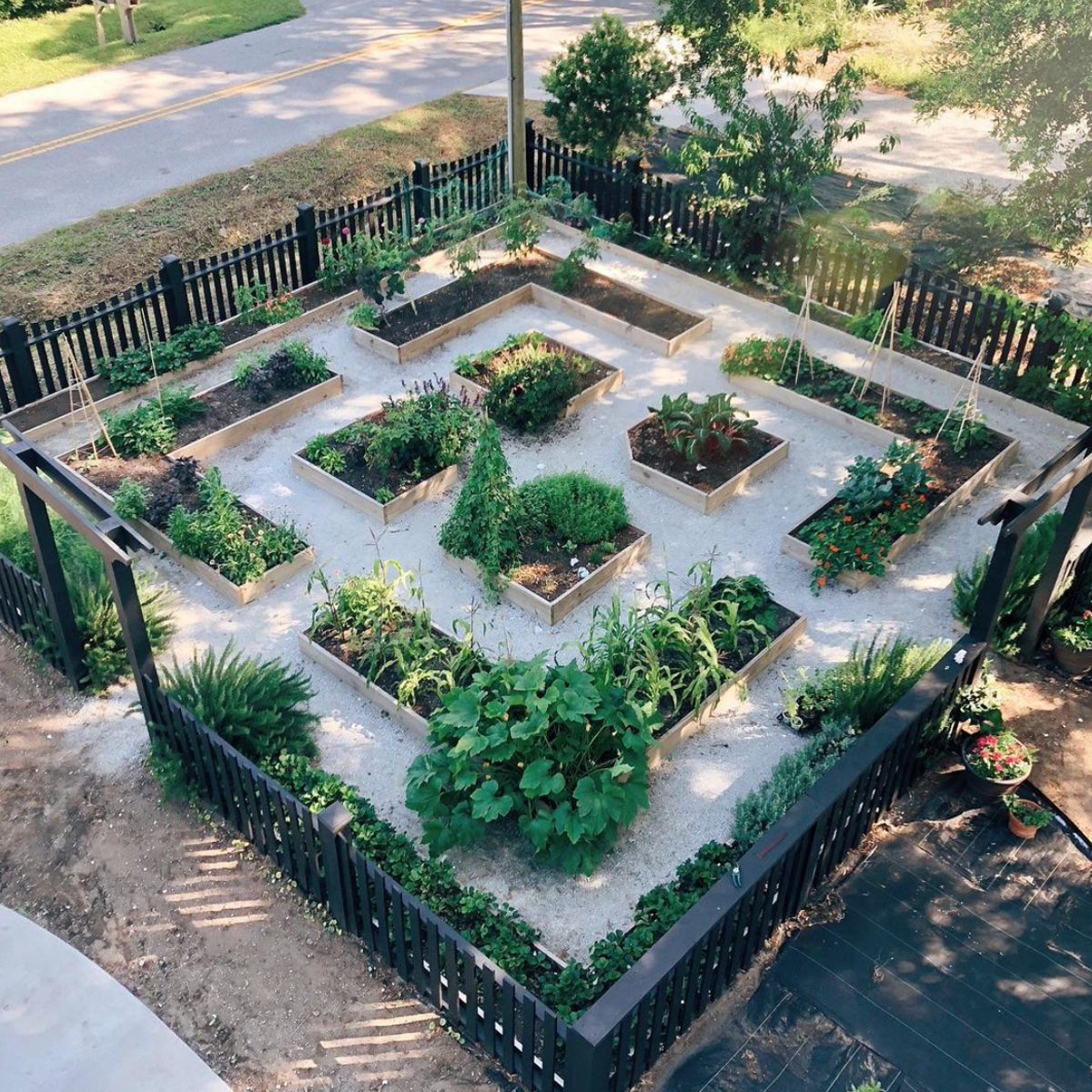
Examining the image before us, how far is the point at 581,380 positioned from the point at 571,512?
2639 millimetres

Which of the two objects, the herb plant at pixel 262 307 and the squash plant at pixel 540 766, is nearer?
the squash plant at pixel 540 766

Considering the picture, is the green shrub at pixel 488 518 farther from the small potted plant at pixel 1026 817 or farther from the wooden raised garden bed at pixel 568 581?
the small potted plant at pixel 1026 817

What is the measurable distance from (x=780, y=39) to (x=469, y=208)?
446 centimetres

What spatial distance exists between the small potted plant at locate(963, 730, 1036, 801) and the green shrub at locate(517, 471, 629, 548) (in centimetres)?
361

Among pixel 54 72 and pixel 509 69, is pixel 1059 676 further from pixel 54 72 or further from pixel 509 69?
pixel 54 72

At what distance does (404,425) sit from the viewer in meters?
11.4

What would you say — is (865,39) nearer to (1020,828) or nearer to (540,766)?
(1020,828)

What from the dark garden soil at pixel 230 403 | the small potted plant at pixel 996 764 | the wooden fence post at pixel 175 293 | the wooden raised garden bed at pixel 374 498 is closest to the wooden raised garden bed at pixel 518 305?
the dark garden soil at pixel 230 403

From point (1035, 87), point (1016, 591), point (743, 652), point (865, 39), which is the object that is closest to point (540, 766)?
point (743, 652)

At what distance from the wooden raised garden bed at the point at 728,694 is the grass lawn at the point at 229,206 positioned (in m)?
9.69

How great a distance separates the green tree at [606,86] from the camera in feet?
52.1

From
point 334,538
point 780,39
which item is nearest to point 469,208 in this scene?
point 780,39

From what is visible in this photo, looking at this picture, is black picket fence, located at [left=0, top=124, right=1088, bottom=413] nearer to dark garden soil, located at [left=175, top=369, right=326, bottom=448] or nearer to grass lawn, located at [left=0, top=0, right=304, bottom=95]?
dark garden soil, located at [left=175, top=369, right=326, bottom=448]

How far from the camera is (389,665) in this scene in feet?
30.9
